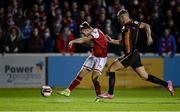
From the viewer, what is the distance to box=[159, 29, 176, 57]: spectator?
2273cm

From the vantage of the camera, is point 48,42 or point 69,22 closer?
point 48,42

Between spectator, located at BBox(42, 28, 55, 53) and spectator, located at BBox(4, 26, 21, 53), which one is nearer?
spectator, located at BBox(4, 26, 21, 53)

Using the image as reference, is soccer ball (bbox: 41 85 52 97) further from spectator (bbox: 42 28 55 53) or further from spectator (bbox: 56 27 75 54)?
spectator (bbox: 42 28 55 53)

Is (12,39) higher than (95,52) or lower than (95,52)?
lower

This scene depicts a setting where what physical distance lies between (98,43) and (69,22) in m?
7.61

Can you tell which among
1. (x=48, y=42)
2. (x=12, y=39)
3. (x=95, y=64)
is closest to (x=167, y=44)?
(x=48, y=42)

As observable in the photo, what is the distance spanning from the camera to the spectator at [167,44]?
22.7 meters

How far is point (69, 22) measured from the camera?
23.5m

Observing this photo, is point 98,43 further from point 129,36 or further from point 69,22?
point 69,22

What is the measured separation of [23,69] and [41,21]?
214cm

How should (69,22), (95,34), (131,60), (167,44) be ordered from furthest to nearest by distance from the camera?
(69,22) < (167,44) < (95,34) < (131,60)

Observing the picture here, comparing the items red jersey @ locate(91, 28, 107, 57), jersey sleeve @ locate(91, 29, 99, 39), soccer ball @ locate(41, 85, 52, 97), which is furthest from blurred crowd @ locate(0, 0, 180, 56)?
jersey sleeve @ locate(91, 29, 99, 39)

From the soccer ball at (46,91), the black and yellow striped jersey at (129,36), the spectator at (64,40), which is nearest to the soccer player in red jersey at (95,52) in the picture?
the soccer ball at (46,91)

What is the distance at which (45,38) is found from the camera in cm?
2286
